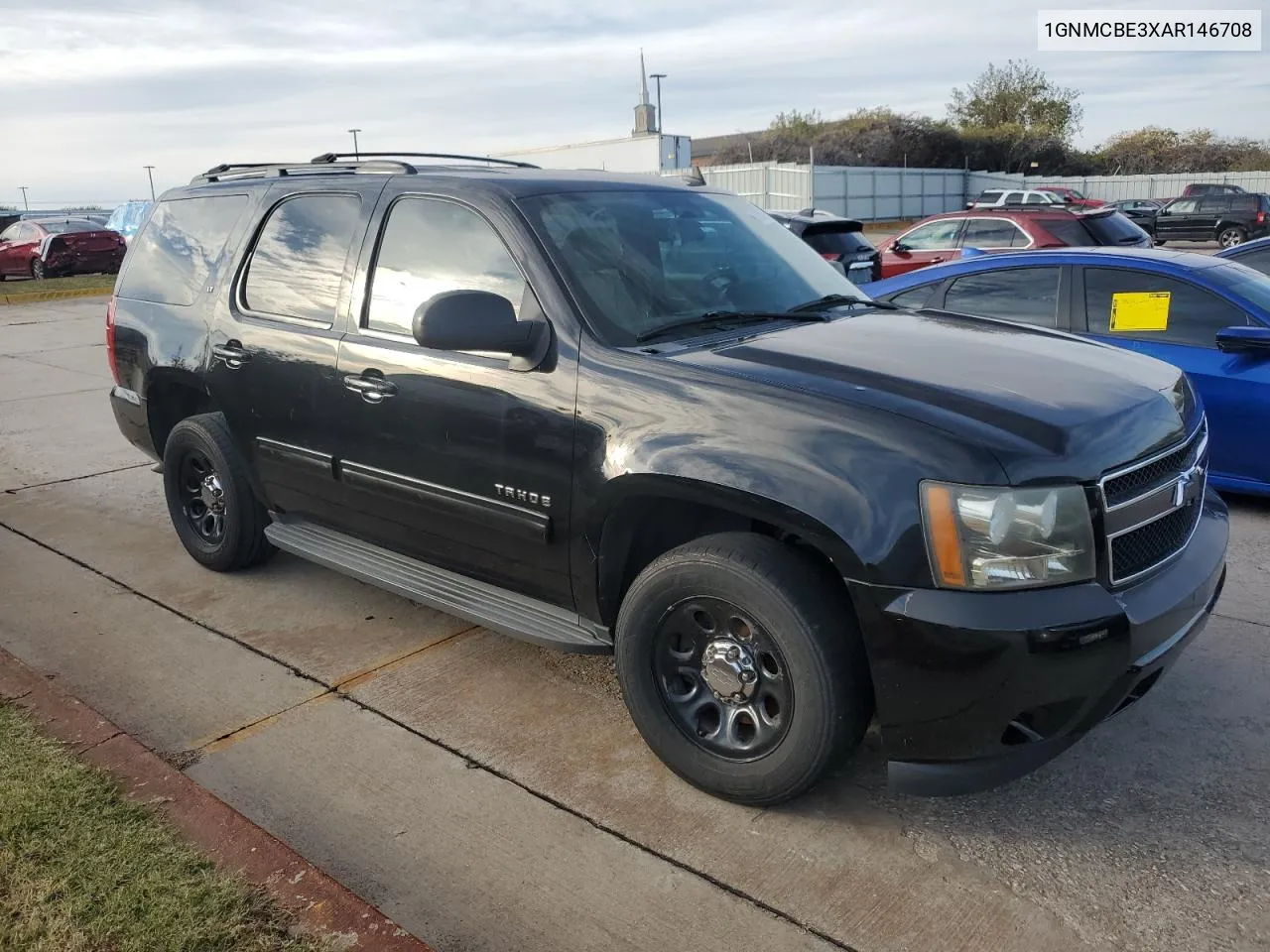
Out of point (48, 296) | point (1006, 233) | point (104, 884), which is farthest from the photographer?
point (48, 296)

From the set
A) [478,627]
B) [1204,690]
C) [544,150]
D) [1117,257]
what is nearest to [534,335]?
[478,627]

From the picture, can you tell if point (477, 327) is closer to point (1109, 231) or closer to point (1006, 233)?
point (1109, 231)

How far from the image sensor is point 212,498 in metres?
5.08

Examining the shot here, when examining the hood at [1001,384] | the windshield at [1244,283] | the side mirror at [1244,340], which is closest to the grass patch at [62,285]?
the windshield at [1244,283]

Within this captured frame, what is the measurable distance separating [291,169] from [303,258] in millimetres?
646

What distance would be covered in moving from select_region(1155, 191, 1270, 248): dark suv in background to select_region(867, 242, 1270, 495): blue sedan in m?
24.7

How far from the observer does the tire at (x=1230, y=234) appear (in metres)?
27.7

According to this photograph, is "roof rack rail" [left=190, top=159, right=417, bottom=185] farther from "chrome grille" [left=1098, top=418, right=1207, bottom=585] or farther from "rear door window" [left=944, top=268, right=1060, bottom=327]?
"rear door window" [left=944, top=268, right=1060, bottom=327]

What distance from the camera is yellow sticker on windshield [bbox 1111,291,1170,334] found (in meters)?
5.97

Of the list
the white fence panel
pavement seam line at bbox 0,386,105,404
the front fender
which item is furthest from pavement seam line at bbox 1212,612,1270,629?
the white fence panel

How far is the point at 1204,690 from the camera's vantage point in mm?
3777

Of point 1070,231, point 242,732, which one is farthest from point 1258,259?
point 242,732

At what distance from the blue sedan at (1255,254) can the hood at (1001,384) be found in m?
4.68

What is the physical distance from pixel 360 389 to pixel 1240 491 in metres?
4.61
